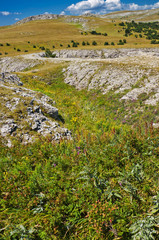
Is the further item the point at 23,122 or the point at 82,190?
the point at 23,122

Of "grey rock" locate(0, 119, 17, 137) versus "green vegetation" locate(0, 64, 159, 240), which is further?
"grey rock" locate(0, 119, 17, 137)

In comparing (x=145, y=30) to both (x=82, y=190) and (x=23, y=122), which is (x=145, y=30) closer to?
(x=23, y=122)

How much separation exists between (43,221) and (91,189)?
5.11 ft

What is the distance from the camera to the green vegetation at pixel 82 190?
10.8 ft

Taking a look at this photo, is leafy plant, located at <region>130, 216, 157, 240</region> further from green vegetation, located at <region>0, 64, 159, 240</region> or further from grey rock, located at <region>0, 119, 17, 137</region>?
grey rock, located at <region>0, 119, 17, 137</region>

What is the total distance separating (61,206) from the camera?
3748 millimetres

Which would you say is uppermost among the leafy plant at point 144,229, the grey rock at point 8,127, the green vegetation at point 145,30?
the green vegetation at point 145,30

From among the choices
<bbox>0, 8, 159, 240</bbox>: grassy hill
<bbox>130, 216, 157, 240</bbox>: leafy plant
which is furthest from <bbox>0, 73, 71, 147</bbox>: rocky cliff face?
<bbox>130, 216, 157, 240</bbox>: leafy plant

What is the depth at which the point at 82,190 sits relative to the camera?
4148 millimetres

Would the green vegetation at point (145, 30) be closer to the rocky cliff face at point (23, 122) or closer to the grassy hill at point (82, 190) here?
the rocky cliff face at point (23, 122)

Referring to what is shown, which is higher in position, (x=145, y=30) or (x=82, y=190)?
(x=145, y=30)

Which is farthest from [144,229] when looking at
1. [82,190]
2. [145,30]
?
[145,30]

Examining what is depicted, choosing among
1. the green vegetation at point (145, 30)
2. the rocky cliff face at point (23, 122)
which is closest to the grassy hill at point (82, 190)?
the rocky cliff face at point (23, 122)

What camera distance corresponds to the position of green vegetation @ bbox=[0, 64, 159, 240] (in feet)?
10.8
